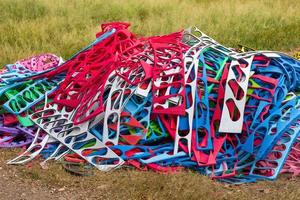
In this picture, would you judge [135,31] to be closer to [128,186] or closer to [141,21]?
[141,21]

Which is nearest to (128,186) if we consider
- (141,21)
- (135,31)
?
(135,31)

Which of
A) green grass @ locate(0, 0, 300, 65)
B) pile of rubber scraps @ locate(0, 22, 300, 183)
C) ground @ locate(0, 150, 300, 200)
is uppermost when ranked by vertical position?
pile of rubber scraps @ locate(0, 22, 300, 183)

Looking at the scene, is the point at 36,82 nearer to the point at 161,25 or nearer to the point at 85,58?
the point at 85,58

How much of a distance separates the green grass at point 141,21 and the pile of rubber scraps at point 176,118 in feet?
8.88

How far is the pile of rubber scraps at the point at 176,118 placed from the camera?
449 centimetres

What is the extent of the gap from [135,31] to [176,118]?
4.71m

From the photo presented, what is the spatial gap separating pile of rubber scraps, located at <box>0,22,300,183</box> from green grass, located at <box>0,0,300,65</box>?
271 cm

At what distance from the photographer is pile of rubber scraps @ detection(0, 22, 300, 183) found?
4495 mm

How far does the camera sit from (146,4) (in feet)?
→ 35.5

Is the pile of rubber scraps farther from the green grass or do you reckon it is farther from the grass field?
the green grass

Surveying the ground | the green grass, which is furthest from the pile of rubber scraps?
the green grass

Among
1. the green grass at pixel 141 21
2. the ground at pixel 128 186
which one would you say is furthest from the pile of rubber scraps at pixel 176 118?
the green grass at pixel 141 21

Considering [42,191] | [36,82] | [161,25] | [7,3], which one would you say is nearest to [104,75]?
[36,82]

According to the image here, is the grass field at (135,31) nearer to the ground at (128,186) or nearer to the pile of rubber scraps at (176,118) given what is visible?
the ground at (128,186)
